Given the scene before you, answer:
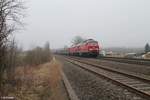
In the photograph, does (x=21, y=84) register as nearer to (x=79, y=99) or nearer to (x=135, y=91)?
(x=79, y=99)

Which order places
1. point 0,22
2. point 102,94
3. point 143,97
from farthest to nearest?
point 0,22, point 102,94, point 143,97

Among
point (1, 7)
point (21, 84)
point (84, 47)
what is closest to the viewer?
point (1, 7)

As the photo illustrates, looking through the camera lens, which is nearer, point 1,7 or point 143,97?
point 143,97

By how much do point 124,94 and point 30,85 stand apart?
23.0ft

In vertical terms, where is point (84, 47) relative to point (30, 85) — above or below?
above

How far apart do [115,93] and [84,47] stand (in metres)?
36.7

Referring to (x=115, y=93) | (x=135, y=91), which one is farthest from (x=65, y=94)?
(x=135, y=91)

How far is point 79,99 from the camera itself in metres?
9.92

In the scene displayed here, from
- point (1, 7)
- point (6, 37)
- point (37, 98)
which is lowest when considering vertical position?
point (37, 98)

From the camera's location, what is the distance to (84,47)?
155ft

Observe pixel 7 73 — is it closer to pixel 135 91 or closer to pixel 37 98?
pixel 37 98

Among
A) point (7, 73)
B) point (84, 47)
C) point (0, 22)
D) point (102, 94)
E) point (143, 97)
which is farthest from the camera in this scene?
point (84, 47)

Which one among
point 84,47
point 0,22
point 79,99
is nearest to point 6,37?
point 0,22

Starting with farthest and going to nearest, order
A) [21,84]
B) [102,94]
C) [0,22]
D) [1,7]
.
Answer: [21,84], [1,7], [0,22], [102,94]
